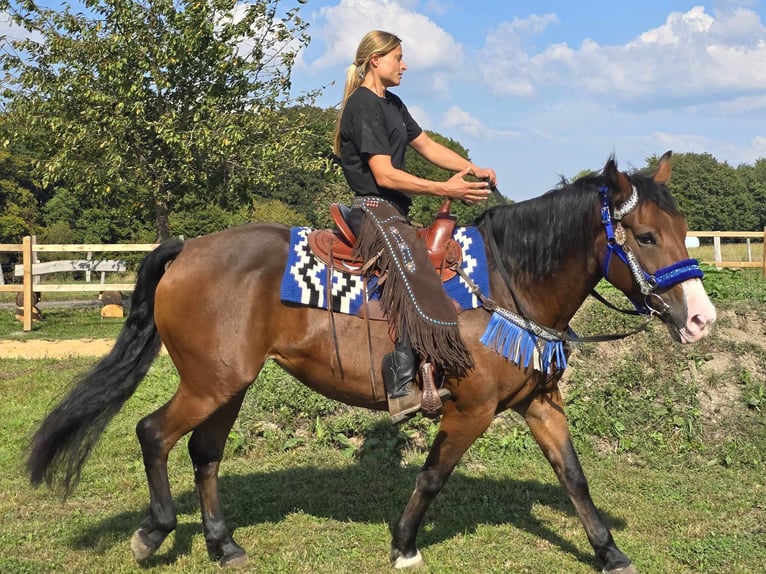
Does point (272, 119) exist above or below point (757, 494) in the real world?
above

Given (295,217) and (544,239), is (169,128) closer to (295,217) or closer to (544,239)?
(544,239)

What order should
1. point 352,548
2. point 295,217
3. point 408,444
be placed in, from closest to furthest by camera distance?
point 352,548, point 408,444, point 295,217

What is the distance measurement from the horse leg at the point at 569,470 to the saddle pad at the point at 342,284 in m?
0.91

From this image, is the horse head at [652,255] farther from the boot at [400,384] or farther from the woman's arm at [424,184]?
the boot at [400,384]

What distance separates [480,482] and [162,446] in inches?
113

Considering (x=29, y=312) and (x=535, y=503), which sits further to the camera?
(x=29, y=312)

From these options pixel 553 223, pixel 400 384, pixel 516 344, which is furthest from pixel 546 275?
pixel 400 384

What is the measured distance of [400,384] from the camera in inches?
165

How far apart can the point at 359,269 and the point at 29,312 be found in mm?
14065

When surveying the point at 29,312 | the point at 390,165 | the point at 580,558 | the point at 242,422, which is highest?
the point at 390,165

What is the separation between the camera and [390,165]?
14.0ft

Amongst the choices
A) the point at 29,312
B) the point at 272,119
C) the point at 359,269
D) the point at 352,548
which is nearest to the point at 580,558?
the point at 352,548

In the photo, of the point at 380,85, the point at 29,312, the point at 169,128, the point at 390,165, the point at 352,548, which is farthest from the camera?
the point at 29,312

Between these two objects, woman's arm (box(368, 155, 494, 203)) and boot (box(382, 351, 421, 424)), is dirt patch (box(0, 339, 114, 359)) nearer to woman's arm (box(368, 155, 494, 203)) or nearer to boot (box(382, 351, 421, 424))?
boot (box(382, 351, 421, 424))
